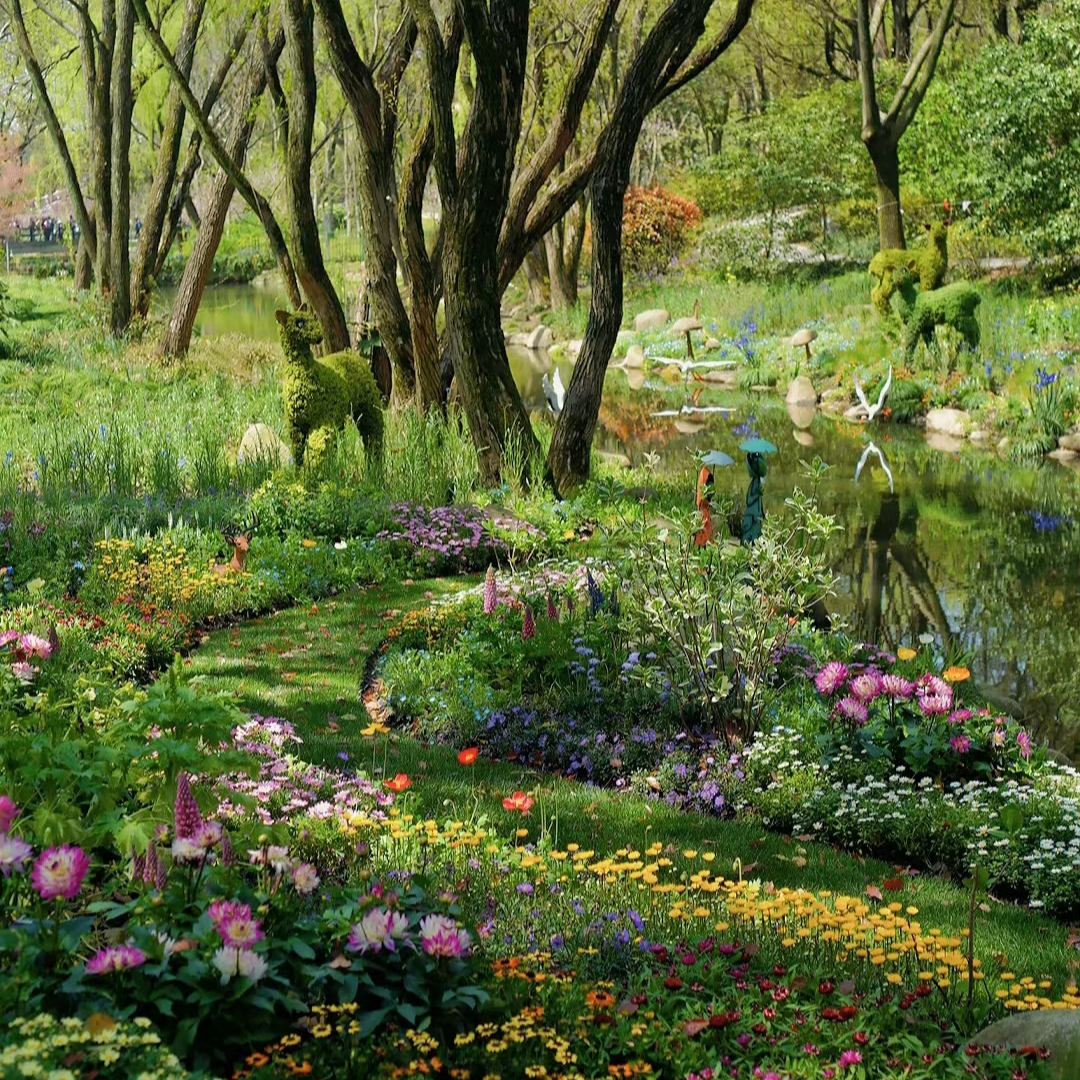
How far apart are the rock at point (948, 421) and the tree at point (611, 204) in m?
7.64

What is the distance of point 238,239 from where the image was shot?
3878 cm

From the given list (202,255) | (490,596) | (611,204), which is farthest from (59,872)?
(202,255)

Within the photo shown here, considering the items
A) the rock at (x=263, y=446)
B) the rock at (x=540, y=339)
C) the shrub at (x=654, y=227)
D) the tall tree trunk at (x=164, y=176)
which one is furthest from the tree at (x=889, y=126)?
the rock at (x=263, y=446)

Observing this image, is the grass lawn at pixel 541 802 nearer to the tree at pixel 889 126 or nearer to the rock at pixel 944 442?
the rock at pixel 944 442

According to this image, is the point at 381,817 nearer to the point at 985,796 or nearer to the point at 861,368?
the point at 985,796

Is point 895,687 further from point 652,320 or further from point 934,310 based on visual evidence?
point 652,320

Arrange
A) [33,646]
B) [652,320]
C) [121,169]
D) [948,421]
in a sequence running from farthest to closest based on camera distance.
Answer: [652,320], [121,169], [948,421], [33,646]

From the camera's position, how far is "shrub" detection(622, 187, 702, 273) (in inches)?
1334

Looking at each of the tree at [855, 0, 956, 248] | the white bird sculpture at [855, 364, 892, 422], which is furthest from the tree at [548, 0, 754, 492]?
the tree at [855, 0, 956, 248]

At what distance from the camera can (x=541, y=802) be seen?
564 cm

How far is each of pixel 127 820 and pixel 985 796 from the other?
12.8 ft

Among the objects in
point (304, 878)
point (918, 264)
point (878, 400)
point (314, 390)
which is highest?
point (918, 264)

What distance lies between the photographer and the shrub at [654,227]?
33875mm

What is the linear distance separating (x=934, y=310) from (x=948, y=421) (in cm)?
184
